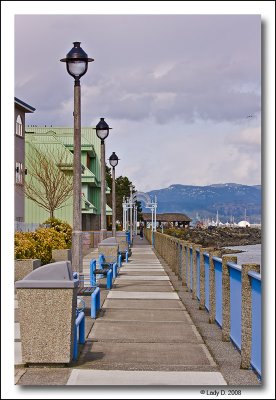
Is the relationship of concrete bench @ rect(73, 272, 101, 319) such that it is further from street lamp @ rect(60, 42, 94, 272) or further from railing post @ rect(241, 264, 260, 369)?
railing post @ rect(241, 264, 260, 369)

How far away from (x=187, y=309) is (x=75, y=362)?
633 centimetres

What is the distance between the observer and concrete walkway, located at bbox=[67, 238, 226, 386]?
8.94 m

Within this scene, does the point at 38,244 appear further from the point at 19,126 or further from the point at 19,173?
the point at 19,173

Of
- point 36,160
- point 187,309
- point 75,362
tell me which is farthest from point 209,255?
point 36,160

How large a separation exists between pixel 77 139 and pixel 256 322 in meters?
5.90

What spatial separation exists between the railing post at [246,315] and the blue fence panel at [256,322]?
0.45ft

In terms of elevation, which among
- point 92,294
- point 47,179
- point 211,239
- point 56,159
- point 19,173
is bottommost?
point 211,239

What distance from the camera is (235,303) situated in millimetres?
11125

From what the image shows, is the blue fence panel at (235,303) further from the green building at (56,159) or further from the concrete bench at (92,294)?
the green building at (56,159)

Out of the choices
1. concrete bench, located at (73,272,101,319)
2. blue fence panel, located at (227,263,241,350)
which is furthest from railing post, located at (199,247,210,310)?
blue fence panel, located at (227,263,241,350)

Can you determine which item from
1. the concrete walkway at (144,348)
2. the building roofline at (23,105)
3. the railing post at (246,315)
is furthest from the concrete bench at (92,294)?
the building roofline at (23,105)

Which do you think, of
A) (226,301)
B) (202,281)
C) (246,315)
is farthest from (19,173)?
(246,315)

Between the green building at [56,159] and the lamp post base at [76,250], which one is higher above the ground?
the green building at [56,159]

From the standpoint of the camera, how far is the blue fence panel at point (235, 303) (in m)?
10.8
